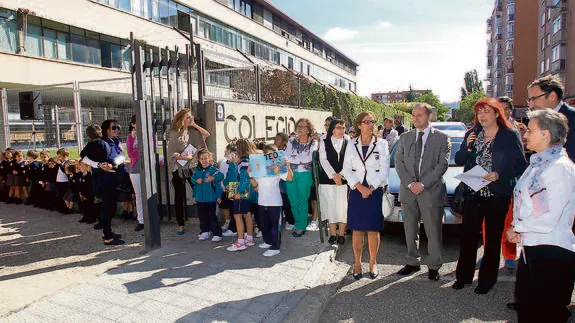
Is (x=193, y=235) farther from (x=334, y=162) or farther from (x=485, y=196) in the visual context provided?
(x=485, y=196)

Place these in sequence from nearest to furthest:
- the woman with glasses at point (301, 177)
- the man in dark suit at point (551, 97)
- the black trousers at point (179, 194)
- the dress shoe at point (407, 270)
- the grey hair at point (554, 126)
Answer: the grey hair at point (554, 126)
the man in dark suit at point (551, 97)
the dress shoe at point (407, 270)
the woman with glasses at point (301, 177)
the black trousers at point (179, 194)

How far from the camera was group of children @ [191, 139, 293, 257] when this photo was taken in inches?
215

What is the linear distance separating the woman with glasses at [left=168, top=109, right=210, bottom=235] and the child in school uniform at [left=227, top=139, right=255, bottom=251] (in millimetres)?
993

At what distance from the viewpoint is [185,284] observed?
427 centimetres

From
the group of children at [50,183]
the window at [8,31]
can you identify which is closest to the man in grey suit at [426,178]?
the group of children at [50,183]

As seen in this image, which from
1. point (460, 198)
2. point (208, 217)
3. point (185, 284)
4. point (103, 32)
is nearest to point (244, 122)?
point (208, 217)

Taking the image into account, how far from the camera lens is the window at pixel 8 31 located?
19.0m

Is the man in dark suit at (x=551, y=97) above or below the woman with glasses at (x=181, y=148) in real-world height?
above

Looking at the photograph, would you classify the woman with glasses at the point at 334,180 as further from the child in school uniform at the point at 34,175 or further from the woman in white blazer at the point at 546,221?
the child in school uniform at the point at 34,175

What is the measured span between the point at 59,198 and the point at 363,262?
6509mm

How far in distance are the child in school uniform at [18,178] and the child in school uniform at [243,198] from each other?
21.9 ft

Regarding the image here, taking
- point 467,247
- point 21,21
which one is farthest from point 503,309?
point 21,21

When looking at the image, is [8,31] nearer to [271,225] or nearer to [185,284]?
[271,225]

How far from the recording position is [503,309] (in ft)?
12.6
